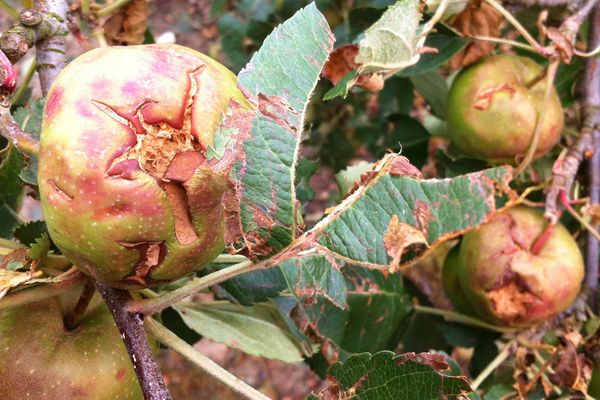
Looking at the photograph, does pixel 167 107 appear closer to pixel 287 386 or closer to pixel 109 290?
pixel 109 290

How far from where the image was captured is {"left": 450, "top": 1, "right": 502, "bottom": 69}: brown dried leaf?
4.11 feet

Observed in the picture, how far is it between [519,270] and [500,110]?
0.29 m

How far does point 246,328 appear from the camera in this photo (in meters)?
1.04

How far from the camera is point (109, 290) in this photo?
0.73m

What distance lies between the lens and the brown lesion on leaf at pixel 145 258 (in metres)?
0.64

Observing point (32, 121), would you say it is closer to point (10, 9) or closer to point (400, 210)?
point (10, 9)

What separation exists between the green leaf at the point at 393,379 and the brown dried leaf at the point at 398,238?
0.35 ft

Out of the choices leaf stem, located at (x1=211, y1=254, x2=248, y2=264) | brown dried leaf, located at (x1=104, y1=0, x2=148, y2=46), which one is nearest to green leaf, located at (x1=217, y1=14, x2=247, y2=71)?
brown dried leaf, located at (x1=104, y1=0, x2=148, y2=46)

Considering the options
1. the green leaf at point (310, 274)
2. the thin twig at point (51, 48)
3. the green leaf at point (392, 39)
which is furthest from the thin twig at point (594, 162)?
the thin twig at point (51, 48)

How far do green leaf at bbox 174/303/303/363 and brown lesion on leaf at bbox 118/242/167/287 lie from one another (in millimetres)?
307

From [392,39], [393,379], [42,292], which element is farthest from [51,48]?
[393,379]

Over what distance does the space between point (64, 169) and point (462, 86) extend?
872 mm

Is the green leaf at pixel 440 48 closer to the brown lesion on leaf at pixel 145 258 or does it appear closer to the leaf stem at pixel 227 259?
the leaf stem at pixel 227 259

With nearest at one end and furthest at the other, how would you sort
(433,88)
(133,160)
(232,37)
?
(133,160), (433,88), (232,37)
